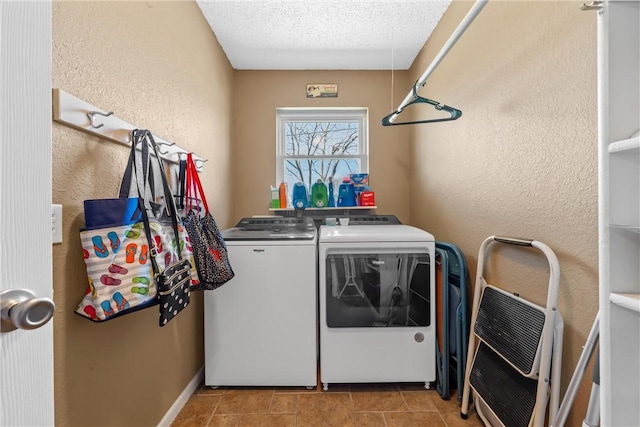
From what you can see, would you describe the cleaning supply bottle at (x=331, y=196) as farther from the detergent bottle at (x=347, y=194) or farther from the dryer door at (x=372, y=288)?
the dryer door at (x=372, y=288)

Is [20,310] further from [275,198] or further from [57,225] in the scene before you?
[275,198]

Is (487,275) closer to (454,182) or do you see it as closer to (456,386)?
(454,182)

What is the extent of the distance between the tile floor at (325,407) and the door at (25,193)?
1.39 m

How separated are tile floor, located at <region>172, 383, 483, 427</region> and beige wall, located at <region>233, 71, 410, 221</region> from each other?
1.48m

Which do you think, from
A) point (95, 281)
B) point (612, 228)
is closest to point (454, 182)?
point (612, 228)

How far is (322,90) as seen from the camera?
279 centimetres

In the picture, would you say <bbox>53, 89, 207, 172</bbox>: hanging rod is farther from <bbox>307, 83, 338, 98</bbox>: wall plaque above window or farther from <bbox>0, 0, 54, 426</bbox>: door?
<bbox>307, 83, 338, 98</bbox>: wall plaque above window

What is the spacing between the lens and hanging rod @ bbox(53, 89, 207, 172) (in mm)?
849

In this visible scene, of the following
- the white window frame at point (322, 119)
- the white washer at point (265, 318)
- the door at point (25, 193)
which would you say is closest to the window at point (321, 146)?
the white window frame at point (322, 119)

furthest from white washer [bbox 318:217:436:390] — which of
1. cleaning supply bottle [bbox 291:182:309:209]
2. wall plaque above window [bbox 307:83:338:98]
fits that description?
wall plaque above window [bbox 307:83:338:98]

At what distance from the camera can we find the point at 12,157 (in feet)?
1.39

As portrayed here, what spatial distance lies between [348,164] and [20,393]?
2.68 meters

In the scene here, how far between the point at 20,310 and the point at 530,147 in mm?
1580

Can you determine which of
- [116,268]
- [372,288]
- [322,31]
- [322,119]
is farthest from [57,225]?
[322,119]
